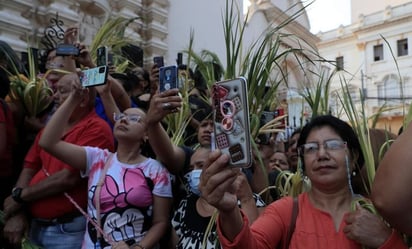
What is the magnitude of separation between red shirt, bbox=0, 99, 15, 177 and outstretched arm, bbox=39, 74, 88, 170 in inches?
13.6

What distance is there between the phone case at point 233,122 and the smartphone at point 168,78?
71 cm

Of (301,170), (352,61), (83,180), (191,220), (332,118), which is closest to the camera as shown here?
(332,118)

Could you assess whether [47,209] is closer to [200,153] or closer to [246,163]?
[200,153]

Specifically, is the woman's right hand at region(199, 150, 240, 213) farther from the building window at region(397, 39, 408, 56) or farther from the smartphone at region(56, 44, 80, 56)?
the building window at region(397, 39, 408, 56)

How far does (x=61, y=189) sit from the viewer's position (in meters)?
2.34

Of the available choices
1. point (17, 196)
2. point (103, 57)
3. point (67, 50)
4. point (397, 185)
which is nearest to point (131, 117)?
point (103, 57)

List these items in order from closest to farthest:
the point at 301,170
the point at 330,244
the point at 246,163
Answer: the point at 246,163 → the point at 330,244 → the point at 301,170

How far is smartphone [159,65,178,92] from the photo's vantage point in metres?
1.99

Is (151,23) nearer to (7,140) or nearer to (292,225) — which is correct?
(7,140)

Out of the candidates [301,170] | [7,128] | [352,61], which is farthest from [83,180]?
[352,61]

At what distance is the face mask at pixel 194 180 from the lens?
2.29 meters

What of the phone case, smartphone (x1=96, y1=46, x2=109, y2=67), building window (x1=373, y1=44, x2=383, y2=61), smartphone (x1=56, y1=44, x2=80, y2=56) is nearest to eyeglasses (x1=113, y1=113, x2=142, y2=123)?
smartphone (x1=96, y1=46, x2=109, y2=67)

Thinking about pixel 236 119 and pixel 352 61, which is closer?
pixel 236 119

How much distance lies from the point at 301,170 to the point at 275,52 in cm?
73
